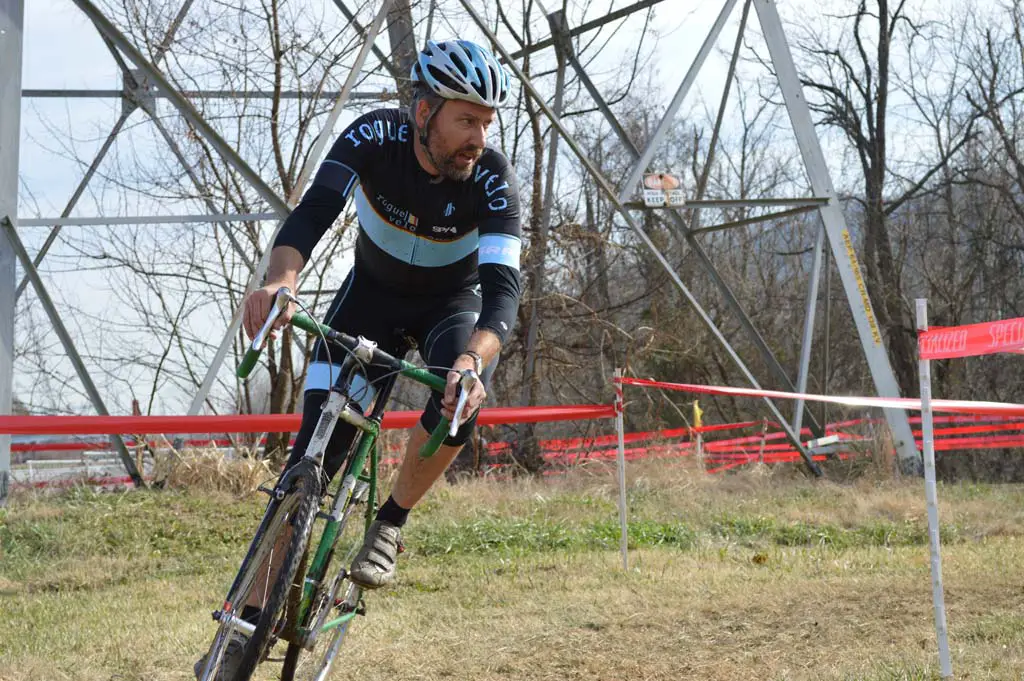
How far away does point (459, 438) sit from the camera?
3865mm

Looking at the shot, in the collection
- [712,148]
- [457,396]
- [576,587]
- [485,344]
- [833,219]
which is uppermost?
[712,148]

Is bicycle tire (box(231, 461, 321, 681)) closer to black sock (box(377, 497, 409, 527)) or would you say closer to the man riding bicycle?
the man riding bicycle

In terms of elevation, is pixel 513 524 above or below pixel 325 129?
below

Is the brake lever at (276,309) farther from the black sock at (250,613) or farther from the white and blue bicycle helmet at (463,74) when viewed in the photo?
the white and blue bicycle helmet at (463,74)

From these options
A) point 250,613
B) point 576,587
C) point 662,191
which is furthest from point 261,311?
point 662,191

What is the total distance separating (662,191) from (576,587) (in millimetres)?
5959

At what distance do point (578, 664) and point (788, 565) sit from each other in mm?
2880

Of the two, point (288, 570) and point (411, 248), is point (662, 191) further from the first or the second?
point (288, 570)

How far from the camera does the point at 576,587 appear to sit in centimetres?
656

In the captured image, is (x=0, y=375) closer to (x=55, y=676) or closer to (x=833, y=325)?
(x=55, y=676)

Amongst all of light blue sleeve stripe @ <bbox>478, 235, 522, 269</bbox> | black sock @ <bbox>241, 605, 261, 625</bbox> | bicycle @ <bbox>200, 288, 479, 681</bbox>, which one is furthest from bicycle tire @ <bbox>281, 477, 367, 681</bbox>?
light blue sleeve stripe @ <bbox>478, 235, 522, 269</bbox>

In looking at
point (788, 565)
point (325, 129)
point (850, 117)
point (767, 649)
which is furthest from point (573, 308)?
point (850, 117)

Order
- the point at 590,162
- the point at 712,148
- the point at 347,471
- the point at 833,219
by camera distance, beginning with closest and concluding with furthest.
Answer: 1. the point at 347,471
2. the point at 590,162
3. the point at 833,219
4. the point at 712,148

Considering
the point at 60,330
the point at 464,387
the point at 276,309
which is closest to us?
the point at 276,309
